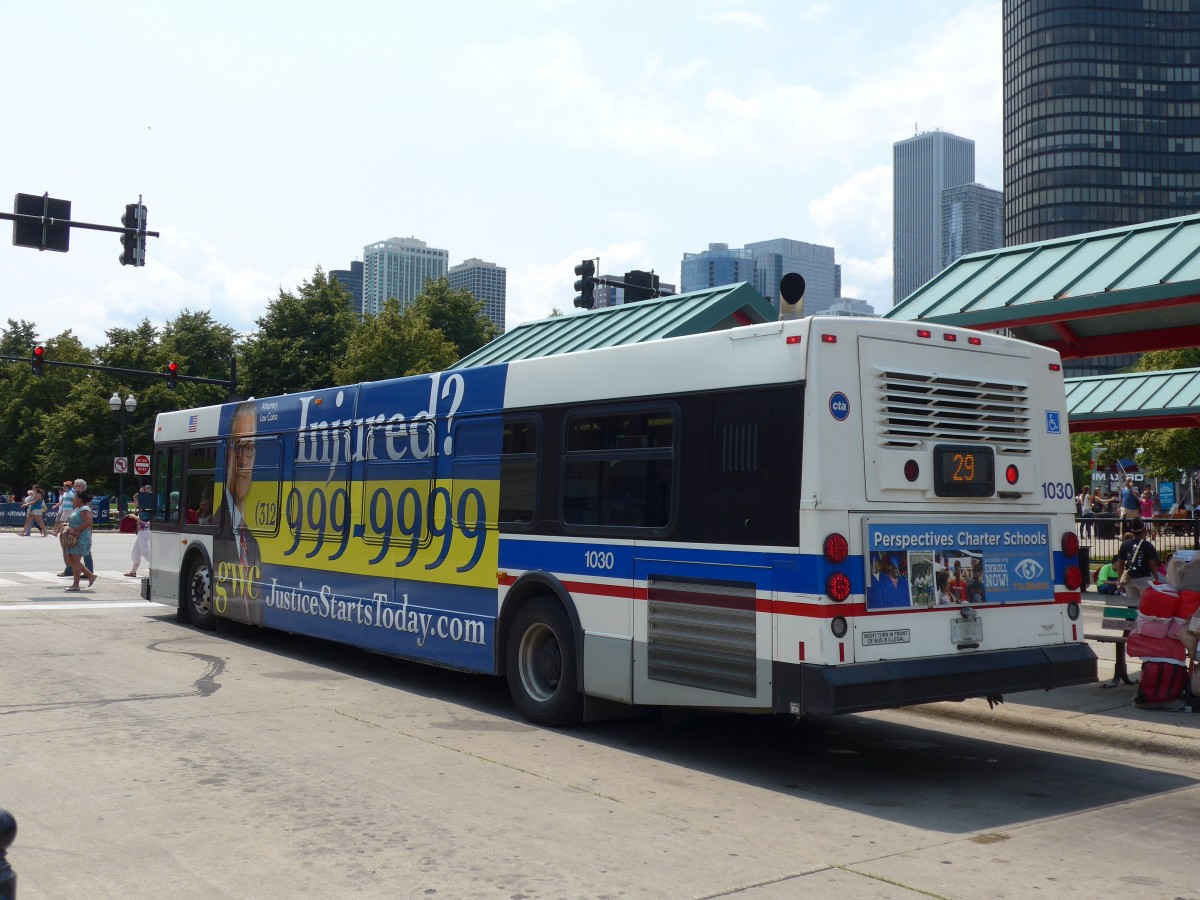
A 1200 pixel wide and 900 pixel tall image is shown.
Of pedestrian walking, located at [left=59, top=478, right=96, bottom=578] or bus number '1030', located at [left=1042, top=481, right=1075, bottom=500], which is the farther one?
pedestrian walking, located at [left=59, top=478, right=96, bottom=578]

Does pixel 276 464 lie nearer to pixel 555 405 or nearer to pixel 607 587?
pixel 555 405

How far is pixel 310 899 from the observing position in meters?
5.01

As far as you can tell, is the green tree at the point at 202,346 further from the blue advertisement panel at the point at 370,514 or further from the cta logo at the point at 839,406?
the cta logo at the point at 839,406

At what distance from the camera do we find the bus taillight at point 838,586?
6.96 meters

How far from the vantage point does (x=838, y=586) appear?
699 centimetres

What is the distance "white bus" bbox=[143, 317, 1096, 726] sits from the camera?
7.13m

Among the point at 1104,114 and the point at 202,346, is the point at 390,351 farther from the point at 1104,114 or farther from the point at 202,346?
the point at 1104,114

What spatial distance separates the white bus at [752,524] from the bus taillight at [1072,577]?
0.03 m

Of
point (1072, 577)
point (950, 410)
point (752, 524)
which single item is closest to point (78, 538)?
point (752, 524)

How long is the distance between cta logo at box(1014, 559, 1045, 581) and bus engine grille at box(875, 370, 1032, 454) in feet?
2.54

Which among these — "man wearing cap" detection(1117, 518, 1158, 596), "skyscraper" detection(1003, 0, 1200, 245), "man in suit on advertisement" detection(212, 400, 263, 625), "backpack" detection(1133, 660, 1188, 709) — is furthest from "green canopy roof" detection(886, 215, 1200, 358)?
"skyscraper" detection(1003, 0, 1200, 245)

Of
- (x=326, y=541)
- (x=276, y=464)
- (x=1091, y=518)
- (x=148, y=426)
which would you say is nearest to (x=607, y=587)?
(x=326, y=541)

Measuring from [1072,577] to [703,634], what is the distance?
2.85 metres

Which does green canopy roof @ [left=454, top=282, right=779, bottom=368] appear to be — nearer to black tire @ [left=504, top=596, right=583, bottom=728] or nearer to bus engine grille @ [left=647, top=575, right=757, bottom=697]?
black tire @ [left=504, top=596, right=583, bottom=728]
